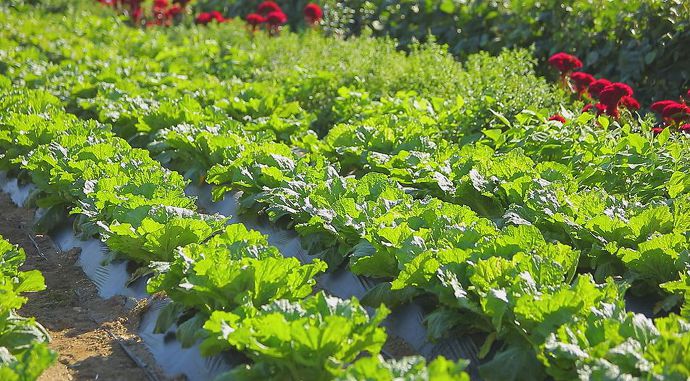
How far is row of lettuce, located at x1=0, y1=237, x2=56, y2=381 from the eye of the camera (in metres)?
3.37

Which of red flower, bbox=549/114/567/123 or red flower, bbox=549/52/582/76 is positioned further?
red flower, bbox=549/52/582/76

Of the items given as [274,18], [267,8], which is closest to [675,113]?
[274,18]

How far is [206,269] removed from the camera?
4.15 metres

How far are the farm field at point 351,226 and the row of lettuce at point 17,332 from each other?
10 mm

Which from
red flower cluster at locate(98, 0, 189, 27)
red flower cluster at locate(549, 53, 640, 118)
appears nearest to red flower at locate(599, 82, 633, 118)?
red flower cluster at locate(549, 53, 640, 118)

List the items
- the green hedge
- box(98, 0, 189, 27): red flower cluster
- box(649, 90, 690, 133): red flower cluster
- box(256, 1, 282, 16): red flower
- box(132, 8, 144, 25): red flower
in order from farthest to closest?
box(132, 8, 144, 25): red flower < box(98, 0, 189, 27): red flower cluster < box(256, 1, 282, 16): red flower < the green hedge < box(649, 90, 690, 133): red flower cluster

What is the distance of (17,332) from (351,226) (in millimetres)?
1772

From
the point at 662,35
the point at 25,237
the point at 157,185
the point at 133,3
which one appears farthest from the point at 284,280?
the point at 133,3

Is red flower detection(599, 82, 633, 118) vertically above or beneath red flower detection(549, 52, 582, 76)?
above

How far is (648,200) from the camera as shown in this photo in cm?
549

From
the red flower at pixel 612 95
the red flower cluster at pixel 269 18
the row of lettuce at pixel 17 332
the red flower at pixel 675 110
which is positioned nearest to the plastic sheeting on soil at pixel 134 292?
the row of lettuce at pixel 17 332

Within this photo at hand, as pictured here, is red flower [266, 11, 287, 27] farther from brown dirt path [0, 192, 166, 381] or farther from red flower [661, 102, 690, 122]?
red flower [661, 102, 690, 122]

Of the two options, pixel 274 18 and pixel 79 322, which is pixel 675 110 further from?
pixel 274 18

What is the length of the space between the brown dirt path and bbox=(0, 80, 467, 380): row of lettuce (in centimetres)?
24
